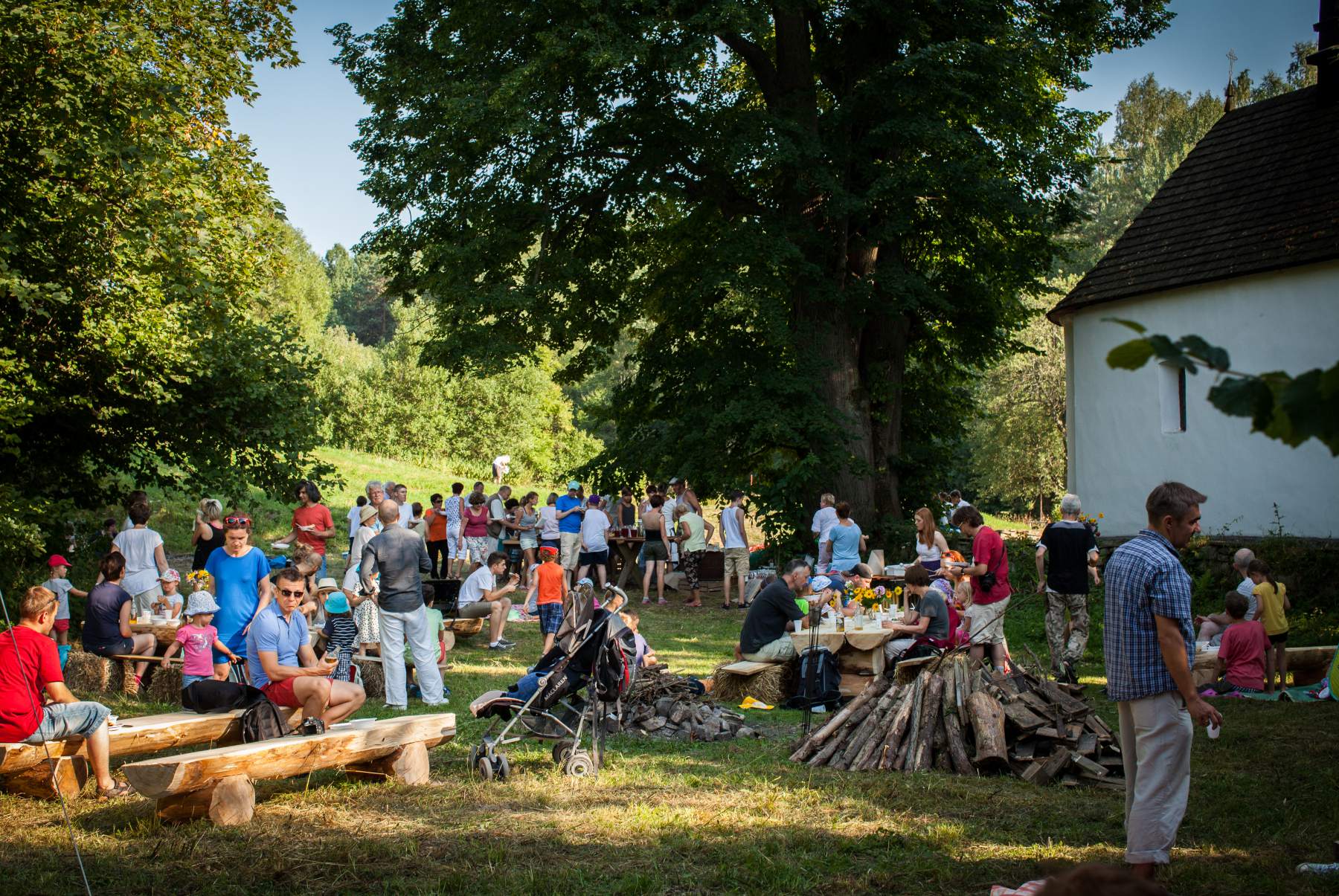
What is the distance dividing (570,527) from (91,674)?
30.2 ft

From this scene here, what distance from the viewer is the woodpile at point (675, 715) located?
9328 millimetres

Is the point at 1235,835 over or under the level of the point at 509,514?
under

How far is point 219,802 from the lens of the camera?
6.38 meters

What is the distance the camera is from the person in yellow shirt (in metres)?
11.1

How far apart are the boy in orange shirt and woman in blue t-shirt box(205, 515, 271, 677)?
443 cm

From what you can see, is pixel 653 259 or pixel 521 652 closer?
pixel 521 652

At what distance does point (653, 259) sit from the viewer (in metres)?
22.1

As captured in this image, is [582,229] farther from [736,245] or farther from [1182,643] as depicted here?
[1182,643]

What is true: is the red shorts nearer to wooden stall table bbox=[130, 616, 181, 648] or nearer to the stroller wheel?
the stroller wheel

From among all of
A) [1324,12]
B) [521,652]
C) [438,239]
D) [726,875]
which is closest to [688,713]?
[726,875]

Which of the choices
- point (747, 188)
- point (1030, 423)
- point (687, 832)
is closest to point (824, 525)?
point (747, 188)

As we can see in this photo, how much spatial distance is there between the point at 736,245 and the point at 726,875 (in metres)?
13.3

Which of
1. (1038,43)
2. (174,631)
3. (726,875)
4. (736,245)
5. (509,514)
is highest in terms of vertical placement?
(1038,43)

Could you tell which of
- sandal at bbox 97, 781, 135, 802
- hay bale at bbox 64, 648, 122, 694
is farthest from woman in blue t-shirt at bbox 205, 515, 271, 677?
hay bale at bbox 64, 648, 122, 694
